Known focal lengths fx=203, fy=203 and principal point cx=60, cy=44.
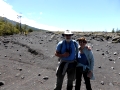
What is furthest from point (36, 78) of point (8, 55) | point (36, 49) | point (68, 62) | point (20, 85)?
point (36, 49)

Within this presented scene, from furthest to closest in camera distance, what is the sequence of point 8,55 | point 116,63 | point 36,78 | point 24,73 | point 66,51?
point 8,55 → point 116,63 → point 24,73 → point 36,78 → point 66,51

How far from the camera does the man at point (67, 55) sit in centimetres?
648

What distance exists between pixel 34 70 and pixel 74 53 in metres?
5.52

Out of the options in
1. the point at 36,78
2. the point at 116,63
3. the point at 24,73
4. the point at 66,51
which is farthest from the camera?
the point at 116,63

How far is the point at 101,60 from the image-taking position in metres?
14.1

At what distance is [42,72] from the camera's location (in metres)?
11.2

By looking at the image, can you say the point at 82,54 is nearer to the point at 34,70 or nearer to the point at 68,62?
the point at 68,62

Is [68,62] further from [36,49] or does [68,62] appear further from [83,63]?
[36,49]

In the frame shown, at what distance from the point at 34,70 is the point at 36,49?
5.77m

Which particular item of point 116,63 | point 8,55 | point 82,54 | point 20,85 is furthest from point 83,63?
point 8,55

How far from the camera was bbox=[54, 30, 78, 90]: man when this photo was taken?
648cm

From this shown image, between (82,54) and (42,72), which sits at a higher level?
(82,54)

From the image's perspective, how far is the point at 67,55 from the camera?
6.48 meters

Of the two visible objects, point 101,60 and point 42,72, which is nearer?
point 42,72
